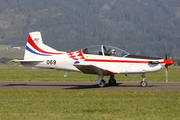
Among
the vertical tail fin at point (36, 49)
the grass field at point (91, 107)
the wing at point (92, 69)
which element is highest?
the vertical tail fin at point (36, 49)

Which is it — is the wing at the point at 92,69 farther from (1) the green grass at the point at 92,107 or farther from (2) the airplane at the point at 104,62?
(1) the green grass at the point at 92,107

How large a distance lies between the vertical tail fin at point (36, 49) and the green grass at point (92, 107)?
278 inches

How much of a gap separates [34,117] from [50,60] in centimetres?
1009

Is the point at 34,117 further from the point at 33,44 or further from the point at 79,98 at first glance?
the point at 33,44

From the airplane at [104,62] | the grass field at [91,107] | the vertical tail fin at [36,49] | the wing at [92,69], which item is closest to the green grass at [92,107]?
the grass field at [91,107]

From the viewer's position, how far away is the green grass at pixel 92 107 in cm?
877

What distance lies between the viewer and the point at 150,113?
30.0ft

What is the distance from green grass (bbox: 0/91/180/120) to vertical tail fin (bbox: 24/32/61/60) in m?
7.05

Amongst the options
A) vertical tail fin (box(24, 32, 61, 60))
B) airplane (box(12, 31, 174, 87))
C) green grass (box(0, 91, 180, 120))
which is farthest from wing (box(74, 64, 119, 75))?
green grass (box(0, 91, 180, 120))

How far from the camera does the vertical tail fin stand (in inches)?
758

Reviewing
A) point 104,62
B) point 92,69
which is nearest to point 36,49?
point 92,69

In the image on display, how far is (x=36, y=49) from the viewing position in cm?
1945

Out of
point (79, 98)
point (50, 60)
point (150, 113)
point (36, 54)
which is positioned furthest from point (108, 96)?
point (36, 54)

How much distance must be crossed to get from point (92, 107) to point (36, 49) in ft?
34.4
